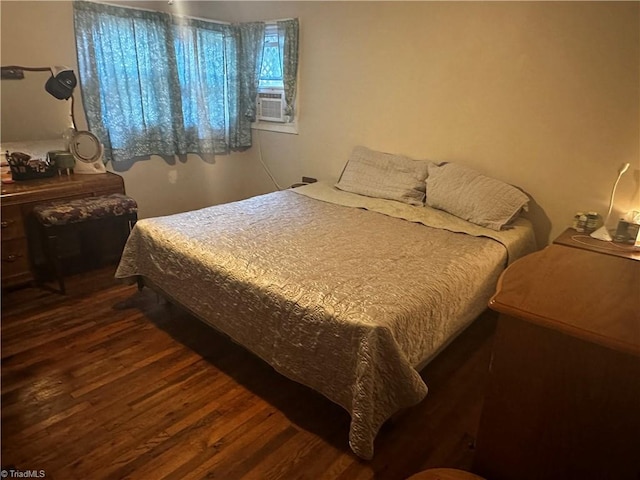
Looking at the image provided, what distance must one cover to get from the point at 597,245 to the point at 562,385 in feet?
4.88

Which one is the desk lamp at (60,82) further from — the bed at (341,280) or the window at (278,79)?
the window at (278,79)

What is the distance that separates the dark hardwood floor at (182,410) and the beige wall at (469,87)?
1.22m

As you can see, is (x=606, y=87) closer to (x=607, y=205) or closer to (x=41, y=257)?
(x=607, y=205)

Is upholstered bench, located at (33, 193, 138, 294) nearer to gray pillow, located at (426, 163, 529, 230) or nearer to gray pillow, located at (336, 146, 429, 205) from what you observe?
gray pillow, located at (336, 146, 429, 205)

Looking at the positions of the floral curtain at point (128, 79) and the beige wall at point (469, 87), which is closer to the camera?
the beige wall at point (469, 87)

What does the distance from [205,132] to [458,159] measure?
8.04 feet

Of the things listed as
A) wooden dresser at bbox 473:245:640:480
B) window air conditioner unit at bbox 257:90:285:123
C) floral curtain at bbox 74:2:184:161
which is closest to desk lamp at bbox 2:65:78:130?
floral curtain at bbox 74:2:184:161

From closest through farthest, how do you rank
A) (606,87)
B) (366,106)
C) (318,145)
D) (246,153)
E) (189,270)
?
(189,270), (606,87), (366,106), (318,145), (246,153)

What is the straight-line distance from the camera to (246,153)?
4570 millimetres

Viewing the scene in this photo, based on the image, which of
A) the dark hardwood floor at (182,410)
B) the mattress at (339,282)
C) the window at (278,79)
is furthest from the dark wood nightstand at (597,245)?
the window at (278,79)

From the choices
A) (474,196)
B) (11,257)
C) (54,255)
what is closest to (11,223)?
(11,257)

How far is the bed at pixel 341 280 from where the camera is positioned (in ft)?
5.43

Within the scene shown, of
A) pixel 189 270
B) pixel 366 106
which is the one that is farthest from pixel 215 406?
pixel 366 106

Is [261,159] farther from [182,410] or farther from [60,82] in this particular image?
[182,410]
